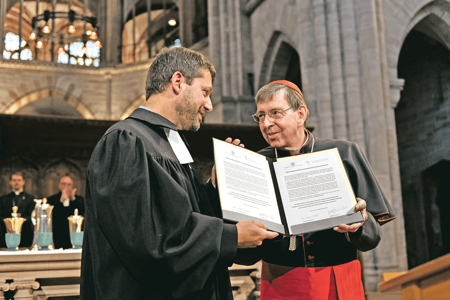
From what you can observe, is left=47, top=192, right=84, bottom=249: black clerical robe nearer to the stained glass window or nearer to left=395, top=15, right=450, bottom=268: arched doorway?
left=395, top=15, right=450, bottom=268: arched doorway

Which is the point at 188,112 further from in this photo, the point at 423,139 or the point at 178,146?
the point at 423,139

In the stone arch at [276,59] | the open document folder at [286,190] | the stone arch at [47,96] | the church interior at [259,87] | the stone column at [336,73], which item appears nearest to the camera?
the open document folder at [286,190]

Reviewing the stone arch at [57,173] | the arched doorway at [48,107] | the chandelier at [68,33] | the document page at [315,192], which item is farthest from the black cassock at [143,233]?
the arched doorway at [48,107]

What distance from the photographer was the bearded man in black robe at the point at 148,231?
146 centimetres

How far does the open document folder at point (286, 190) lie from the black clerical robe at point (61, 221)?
4.39m

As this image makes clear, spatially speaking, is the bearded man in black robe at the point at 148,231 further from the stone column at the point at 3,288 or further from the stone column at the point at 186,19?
the stone column at the point at 186,19

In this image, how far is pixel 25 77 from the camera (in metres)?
16.4

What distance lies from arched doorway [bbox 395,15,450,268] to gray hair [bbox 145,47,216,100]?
35.6ft

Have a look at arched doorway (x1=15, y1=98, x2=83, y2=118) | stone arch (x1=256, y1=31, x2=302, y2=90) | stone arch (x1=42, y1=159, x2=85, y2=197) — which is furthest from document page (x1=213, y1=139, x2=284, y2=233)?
arched doorway (x1=15, y1=98, x2=83, y2=118)

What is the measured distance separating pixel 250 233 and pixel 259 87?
1085 centimetres

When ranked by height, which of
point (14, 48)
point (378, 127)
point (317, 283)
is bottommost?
point (317, 283)

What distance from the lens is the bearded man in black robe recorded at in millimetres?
1458

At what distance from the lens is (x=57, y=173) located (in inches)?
394

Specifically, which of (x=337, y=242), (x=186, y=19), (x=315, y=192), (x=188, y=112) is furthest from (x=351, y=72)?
(x=186, y=19)
